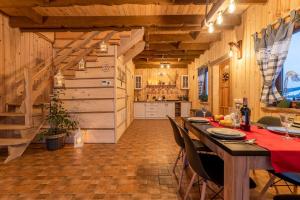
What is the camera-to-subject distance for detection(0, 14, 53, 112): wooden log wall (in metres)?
4.15

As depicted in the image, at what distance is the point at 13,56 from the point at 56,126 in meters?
1.68


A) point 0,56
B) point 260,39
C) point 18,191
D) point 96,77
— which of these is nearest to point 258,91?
point 260,39

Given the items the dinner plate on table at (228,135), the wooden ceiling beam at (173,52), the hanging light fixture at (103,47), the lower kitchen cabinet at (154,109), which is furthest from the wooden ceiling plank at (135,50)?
the dinner plate on table at (228,135)

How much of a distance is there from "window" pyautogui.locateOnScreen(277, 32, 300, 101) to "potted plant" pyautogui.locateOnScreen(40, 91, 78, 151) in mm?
3876

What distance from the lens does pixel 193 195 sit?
2.35 metres

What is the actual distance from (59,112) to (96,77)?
3.51 ft

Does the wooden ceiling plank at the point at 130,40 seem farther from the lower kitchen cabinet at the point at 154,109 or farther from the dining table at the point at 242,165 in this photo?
the lower kitchen cabinet at the point at 154,109

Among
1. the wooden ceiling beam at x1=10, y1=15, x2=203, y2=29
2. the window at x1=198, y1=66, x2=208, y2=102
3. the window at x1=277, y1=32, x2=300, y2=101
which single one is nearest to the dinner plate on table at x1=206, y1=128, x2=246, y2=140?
the window at x1=277, y1=32, x2=300, y2=101

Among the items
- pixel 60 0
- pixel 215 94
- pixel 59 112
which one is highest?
pixel 60 0

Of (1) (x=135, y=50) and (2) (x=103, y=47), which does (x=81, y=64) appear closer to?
(2) (x=103, y=47)

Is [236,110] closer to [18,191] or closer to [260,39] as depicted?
[260,39]

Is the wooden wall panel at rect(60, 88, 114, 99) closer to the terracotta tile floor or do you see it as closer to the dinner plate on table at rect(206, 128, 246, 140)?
the terracotta tile floor

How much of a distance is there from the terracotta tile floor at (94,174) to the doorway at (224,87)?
2.05 m

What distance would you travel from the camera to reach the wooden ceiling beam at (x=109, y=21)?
420 centimetres
